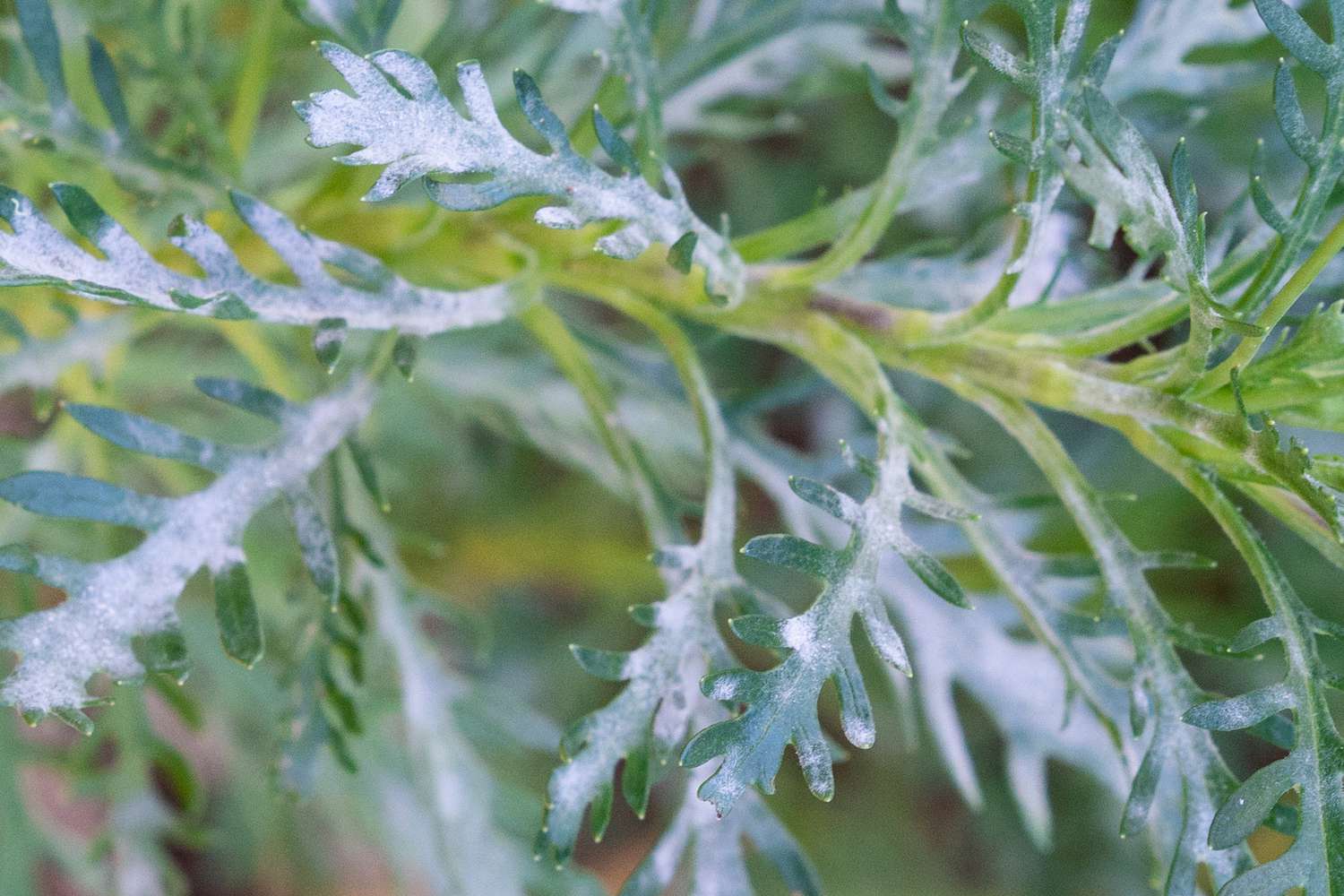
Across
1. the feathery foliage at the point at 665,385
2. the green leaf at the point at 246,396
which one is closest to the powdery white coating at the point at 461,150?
the feathery foliage at the point at 665,385

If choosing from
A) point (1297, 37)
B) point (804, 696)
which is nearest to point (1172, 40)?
point (1297, 37)

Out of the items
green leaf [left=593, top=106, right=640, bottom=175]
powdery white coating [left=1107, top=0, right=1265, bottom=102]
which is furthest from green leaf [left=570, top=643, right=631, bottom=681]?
powdery white coating [left=1107, top=0, right=1265, bottom=102]

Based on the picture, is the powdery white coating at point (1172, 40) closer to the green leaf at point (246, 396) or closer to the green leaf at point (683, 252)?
the green leaf at point (683, 252)

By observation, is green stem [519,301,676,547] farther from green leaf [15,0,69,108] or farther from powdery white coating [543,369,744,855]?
green leaf [15,0,69,108]

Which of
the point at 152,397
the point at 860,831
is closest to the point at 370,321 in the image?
the point at 152,397

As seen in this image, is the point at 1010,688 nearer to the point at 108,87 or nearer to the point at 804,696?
the point at 804,696
